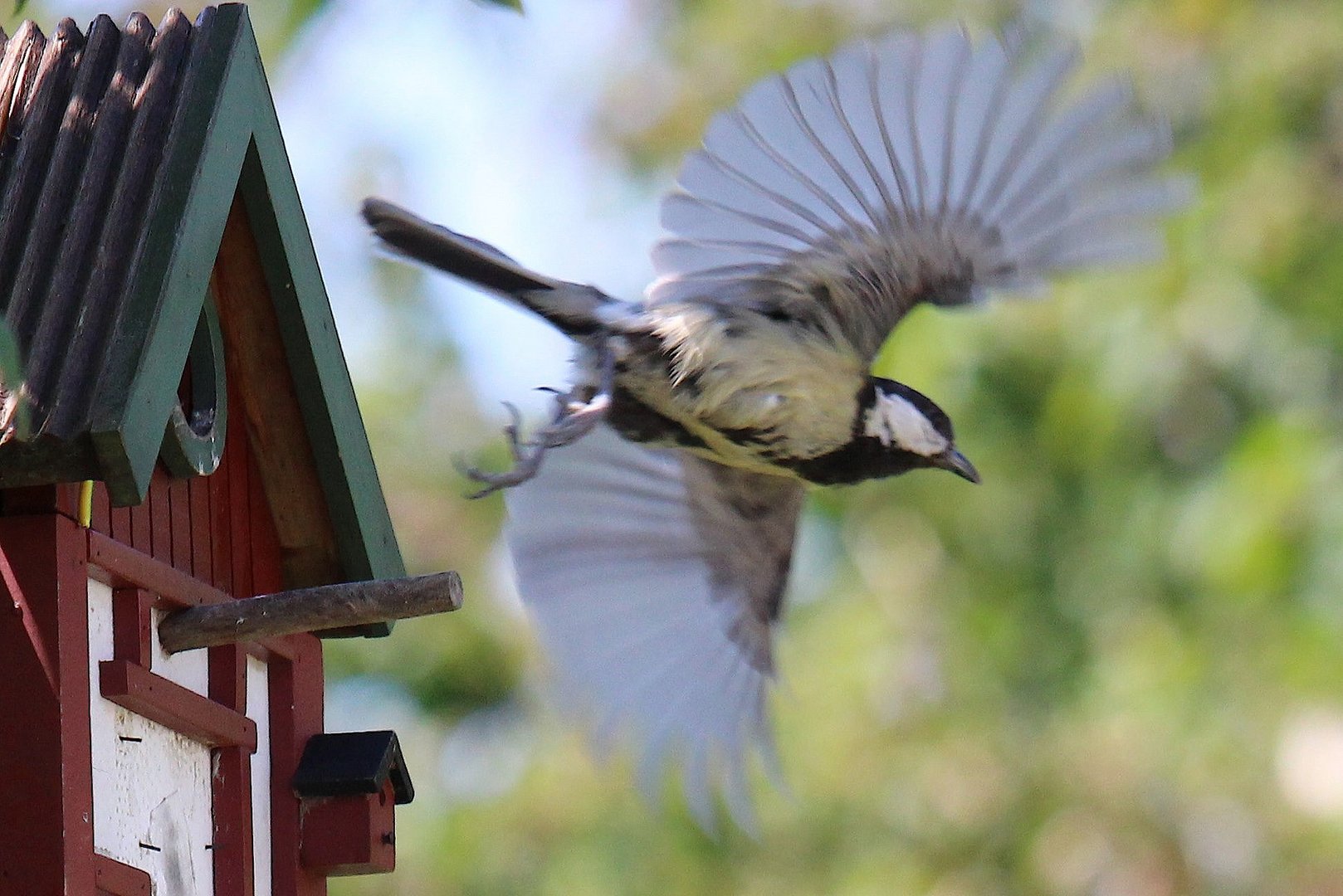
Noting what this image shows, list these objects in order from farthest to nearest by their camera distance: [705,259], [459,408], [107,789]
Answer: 1. [459,408]
2. [705,259]
3. [107,789]

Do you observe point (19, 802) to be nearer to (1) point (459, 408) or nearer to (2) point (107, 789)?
(2) point (107, 789)

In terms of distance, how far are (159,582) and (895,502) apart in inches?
173

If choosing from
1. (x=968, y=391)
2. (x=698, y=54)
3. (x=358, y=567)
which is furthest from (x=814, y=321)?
(x=698, y=54)

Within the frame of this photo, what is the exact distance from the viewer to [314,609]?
191 centimetres

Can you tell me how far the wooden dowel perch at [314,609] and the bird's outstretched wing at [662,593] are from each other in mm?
1183

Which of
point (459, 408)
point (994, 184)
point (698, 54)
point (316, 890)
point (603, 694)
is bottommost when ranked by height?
Answer: point (316, 890)

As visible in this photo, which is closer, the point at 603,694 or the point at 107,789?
the point at 107,789

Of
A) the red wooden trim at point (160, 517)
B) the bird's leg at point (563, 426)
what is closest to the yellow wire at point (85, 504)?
the red wooden trim at point (160, 517)

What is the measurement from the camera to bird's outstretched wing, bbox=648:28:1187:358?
2.67 meters

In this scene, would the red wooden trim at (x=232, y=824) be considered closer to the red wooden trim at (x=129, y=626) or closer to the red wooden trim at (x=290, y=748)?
the red wooden trim at (x=290, y=748)

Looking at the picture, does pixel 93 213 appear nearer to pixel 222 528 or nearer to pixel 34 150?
pixel 34 150

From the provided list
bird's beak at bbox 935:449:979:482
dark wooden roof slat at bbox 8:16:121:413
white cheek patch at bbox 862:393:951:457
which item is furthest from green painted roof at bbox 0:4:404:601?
bird's beak at bbox 935:449:979:482

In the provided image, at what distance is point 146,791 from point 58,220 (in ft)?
1.80

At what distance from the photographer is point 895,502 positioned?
6.16 metres
